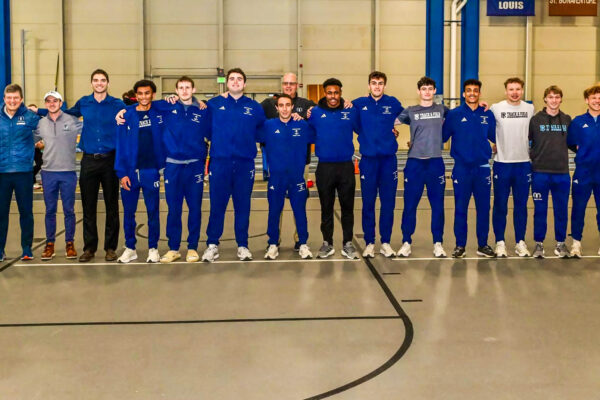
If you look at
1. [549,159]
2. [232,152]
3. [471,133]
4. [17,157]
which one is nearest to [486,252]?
[549,159]

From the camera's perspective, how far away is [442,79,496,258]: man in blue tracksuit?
6898mm

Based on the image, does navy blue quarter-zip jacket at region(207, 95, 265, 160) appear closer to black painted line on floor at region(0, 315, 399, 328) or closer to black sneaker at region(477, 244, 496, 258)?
black painted line on floor at region(0, 315, 399, 328)

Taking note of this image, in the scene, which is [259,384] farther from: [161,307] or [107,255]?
[107,255]

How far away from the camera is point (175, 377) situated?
369 centimetres

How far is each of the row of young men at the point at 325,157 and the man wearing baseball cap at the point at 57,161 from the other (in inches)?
0.6

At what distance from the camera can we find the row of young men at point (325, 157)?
6770mm

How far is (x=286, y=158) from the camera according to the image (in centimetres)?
693

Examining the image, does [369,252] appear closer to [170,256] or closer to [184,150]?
[170,256]

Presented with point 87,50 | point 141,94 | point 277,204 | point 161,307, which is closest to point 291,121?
point 277,204

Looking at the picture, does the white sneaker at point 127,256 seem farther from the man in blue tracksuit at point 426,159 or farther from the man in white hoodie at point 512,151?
the man in white hoodie at point 512,151

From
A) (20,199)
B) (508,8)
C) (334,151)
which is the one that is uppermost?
(508,8)

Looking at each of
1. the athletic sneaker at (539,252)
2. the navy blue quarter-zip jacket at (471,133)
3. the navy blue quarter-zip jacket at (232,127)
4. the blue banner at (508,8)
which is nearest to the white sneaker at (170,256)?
the navy blue quarter-zip jacket at (232,127)

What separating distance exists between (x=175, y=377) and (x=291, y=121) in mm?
3849

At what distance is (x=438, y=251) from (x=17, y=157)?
14.8 ft
